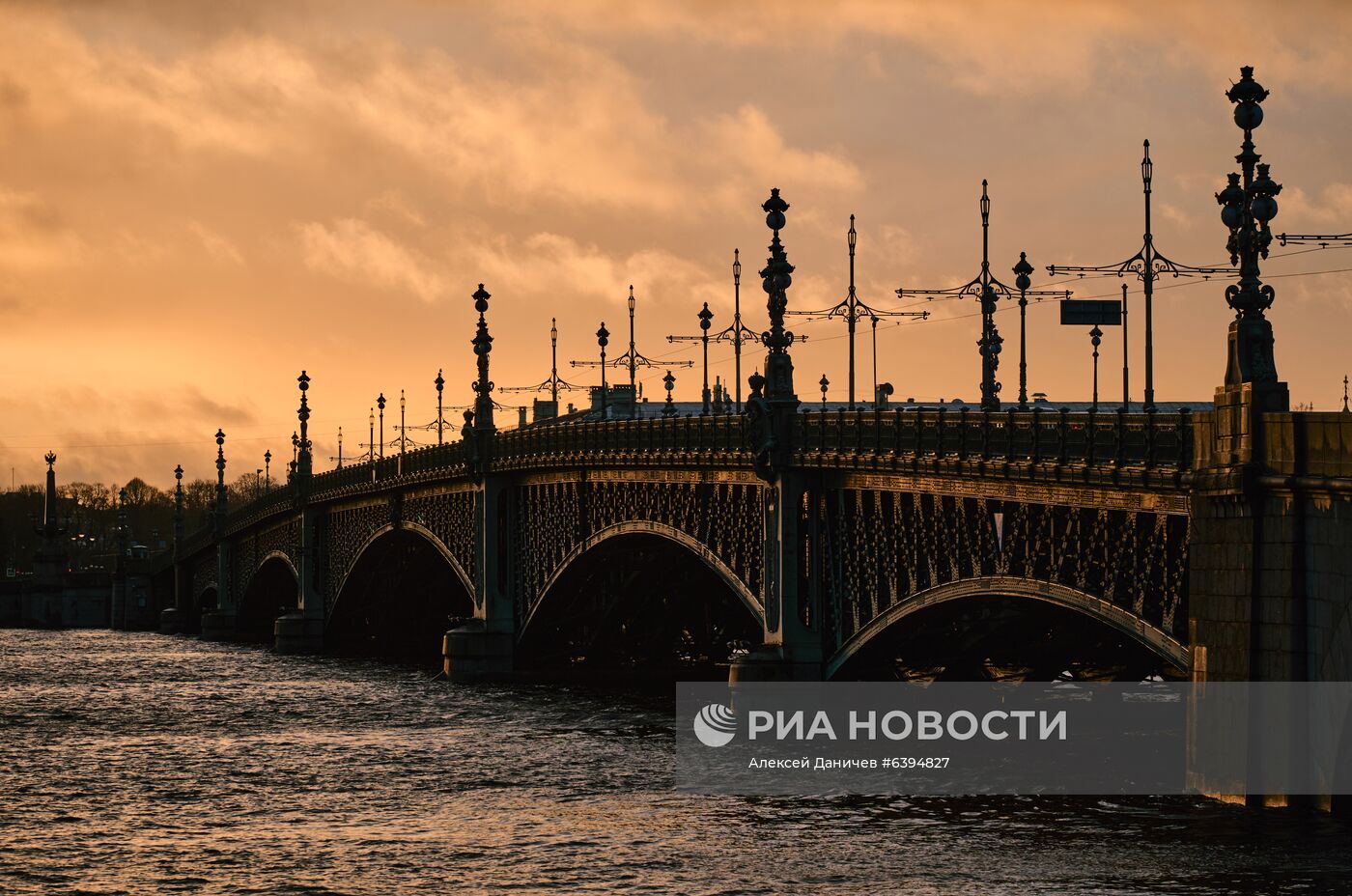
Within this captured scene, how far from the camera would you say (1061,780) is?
39562mm

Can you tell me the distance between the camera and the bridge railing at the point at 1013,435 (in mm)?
33000

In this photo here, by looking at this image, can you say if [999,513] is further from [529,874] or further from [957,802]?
[529,874]

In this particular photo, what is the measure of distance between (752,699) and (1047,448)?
44.1ft

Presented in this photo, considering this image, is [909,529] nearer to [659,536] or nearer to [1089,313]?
[1089,313]

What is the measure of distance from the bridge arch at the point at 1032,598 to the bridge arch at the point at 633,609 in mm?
18164

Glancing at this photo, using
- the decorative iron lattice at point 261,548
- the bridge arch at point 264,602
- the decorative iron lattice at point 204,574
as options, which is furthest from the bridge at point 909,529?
the decorative iron lattice at point 204,574

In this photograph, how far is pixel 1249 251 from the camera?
1231 inches

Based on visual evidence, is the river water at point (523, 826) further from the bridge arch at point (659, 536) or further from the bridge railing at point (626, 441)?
the bridge railing at point (626, 441)

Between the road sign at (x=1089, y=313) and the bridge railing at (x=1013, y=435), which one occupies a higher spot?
the road sign at (x=1089, y=313)

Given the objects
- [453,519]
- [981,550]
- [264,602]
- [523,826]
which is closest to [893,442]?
[981,550]

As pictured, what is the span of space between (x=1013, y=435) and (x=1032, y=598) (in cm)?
275

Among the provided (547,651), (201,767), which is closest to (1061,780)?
(201,767)
